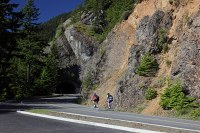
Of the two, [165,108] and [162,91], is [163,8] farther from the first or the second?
[165,108]

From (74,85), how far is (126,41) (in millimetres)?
55777

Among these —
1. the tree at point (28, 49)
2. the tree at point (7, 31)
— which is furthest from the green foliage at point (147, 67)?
the tree at point (28, 49)

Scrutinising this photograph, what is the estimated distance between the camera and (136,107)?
3516 cm

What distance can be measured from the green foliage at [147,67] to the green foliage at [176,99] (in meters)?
5.39

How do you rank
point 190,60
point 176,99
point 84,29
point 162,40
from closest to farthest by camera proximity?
point 176,99 < point 190,60 < point 162,40 < point 84,29

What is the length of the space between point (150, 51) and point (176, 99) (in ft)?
31.4

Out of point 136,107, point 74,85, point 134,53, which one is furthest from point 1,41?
point 74,85

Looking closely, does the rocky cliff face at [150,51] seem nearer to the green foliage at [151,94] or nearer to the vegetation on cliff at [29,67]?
the green foliage at [151,94]

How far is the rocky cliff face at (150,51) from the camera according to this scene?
33719mm

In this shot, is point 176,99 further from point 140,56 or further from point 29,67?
point 29,67

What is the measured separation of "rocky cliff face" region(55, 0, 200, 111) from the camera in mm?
33719

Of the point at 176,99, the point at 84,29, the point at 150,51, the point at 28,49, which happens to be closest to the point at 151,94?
the point at 176,99

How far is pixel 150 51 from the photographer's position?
130ft

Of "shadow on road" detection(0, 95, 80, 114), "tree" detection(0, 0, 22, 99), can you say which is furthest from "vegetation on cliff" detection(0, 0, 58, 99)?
"tree" detection(0, 0, 22, 99)
